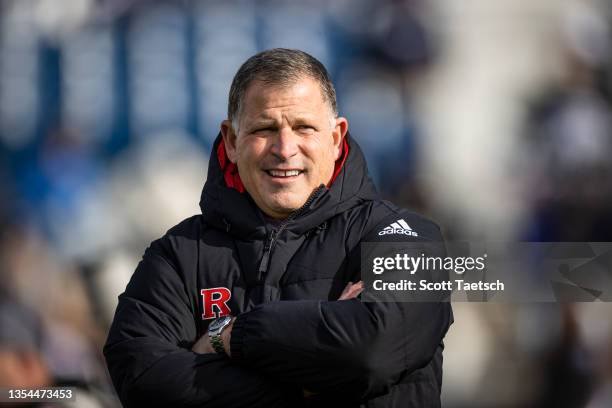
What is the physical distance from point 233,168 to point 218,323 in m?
0.45

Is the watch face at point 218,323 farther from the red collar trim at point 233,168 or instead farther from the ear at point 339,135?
the ear at point 339,135

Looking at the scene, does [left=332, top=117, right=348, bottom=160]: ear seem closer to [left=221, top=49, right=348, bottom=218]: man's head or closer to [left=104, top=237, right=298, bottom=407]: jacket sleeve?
[left=221, top=49, right=348, bottom=218]: man's head

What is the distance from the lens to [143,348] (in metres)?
2.09

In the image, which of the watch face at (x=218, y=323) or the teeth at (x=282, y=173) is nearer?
the watch face at (x=218, y=323)

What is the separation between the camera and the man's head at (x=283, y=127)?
2.18 m

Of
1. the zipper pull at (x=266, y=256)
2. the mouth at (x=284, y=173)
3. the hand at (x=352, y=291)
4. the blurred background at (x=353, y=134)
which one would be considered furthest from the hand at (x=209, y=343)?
the blurred background at (x=353, y=134)

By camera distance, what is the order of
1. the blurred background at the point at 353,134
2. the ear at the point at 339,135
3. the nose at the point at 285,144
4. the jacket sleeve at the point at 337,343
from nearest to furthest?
the jacket sleeve at the point at 337,343 < the nose at the point at 285,144 < the ear at the point at 339,135 < the blurred background at the point at 353,134

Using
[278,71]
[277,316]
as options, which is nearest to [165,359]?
[277,316]

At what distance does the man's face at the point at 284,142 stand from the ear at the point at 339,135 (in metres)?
0.04

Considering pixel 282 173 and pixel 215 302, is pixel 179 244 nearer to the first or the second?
pixel 215 302

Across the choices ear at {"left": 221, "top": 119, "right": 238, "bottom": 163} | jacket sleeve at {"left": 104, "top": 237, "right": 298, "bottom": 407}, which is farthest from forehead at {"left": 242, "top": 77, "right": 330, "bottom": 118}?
jacket sleeve at {"left": 104, "top": 237, "right": 298, "bottom": 407}

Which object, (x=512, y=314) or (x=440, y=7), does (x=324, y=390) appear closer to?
→ (x=512, y=314)

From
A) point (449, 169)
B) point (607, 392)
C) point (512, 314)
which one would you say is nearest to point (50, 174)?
point (449, 169)

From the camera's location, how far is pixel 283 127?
7.16ft
